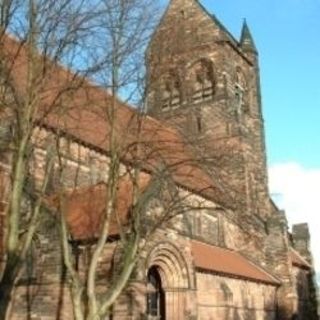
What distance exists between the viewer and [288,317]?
2941cm

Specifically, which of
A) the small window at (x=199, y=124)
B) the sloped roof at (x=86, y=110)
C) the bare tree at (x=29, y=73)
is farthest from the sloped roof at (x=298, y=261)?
the bare tree at (x=29, y=73)

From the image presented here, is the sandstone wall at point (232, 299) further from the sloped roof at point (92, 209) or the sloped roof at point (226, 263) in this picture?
the sloped roof at point (92, 209)

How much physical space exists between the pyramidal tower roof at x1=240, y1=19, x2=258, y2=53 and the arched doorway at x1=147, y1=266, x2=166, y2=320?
2341 centimetres

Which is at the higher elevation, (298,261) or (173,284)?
(298,261)

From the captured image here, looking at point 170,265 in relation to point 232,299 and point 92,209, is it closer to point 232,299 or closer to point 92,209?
point 92,209

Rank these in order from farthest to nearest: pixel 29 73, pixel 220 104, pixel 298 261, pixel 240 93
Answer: pixel 240 93
pixel 298 261
pixel 220 104
pixel 29 73

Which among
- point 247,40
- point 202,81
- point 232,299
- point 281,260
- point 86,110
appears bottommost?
point 232,299

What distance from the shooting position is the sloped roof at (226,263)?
76.9 ft

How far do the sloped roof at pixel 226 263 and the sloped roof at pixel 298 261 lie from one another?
484cm

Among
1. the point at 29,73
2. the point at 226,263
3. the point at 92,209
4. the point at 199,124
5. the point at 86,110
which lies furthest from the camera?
the point at 199,124

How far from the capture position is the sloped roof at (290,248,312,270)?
34.4 meters

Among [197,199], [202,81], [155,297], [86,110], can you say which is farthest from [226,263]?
[202,81]

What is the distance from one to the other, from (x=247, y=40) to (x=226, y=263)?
18409 mm

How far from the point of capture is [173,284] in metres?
18.2
